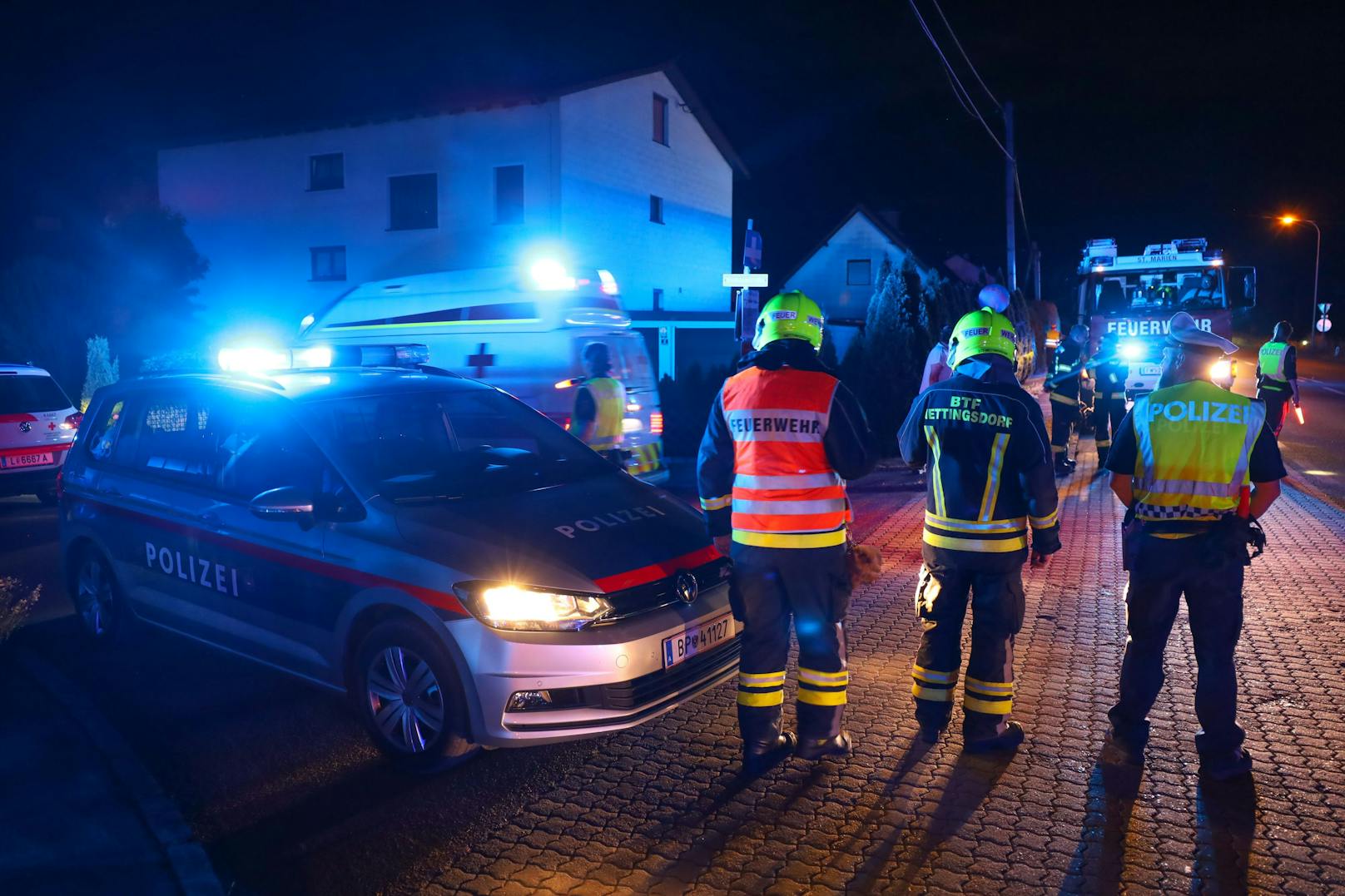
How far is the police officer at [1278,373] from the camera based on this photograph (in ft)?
38.7

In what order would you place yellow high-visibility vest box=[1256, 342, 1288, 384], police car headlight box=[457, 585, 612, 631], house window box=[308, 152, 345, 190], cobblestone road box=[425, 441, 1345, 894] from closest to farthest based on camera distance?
cobblestone road box=[425, 441, 1345, 894] → police car headlight box=[457, 585, 612, 631] → yellow high-visibility vest box=[1256, 342, 1288, 384] → house window box=[308, 152, 345, 190]

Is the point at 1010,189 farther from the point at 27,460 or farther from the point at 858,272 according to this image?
the point at 27,460

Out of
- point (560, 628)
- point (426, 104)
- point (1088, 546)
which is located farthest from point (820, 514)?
point (426, 104)

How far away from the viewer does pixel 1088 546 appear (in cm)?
885

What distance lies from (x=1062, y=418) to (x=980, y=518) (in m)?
9.65

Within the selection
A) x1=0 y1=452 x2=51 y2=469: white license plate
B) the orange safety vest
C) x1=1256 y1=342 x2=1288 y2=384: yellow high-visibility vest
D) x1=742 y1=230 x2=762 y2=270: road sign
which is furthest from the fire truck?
x1=0 y1=452 x2=51 y2=469: white license plate

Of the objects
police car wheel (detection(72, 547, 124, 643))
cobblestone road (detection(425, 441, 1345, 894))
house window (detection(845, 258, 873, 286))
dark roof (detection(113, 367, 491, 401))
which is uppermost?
house window (detection(845, 258, 873, 286))

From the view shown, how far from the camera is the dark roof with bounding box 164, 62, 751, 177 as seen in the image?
23234 mm

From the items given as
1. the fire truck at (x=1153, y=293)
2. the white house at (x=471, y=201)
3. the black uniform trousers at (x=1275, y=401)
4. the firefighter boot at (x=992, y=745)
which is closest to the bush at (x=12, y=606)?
the firefighter boot at (x=992, y=745)

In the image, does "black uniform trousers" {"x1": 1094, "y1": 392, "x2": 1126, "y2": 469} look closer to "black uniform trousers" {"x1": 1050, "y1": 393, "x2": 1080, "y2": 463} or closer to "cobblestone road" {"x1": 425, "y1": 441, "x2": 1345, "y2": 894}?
"black uniform trousers" {"x1": 1050, "y1": 393, "x2": 1080, "y2": 463}

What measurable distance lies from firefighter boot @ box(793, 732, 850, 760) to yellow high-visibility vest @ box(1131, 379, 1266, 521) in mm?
1565

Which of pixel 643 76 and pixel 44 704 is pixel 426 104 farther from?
pixel 44 704

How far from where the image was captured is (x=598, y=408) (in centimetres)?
808

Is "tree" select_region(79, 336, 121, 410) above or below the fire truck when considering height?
below
